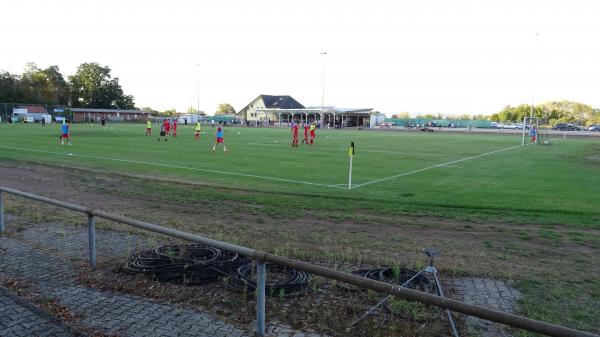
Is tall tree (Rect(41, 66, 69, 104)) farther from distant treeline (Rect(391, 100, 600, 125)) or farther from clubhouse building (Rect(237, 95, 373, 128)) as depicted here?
distant treeline (Rect(391, 100, 600, 125))

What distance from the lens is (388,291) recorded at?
3.63 meters

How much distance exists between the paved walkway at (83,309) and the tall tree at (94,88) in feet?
420

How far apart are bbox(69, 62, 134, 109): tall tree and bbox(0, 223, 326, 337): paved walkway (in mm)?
127986

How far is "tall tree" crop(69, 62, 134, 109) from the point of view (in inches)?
4833

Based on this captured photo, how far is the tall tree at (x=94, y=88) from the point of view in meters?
123

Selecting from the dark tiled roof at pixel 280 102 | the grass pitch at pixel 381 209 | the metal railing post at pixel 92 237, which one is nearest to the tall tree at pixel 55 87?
the dark tiled roof at pixel 280 102

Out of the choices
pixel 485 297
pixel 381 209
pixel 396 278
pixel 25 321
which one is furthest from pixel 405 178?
pixel 25 321

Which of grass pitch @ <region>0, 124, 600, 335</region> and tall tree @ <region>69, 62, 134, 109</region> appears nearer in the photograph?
grass pitch @ <region>0, 124, 600, 335</region>

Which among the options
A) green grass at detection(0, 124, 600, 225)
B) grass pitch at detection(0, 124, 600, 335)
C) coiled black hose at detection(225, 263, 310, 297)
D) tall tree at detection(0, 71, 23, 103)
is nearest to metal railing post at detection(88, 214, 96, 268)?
coiled black hose at detection(225, 263, 310, 297)

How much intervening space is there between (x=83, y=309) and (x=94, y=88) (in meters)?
131

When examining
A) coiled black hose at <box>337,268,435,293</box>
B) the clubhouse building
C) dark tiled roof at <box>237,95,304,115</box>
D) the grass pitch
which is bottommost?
the grass pitch

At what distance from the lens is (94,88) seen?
123250mm

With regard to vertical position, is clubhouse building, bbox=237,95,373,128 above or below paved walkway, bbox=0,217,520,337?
above

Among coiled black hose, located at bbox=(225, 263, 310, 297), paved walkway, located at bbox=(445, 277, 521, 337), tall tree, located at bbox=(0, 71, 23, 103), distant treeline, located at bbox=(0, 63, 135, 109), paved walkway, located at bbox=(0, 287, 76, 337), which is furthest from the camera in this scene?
distant treeline, located at bbox=(0, 63, 135, 109)
